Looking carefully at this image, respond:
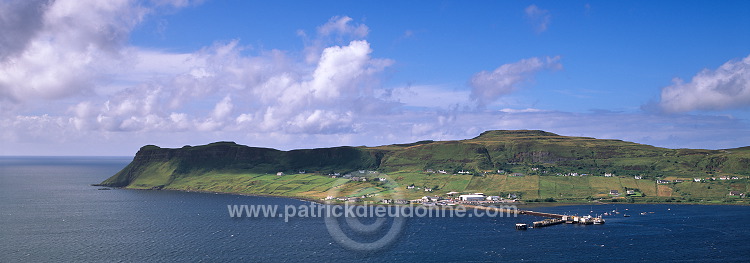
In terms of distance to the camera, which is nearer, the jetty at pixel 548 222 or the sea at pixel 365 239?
the sea at pixel 365 239

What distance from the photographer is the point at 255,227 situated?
524ft

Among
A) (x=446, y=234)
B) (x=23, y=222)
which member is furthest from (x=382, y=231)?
(x=23, y=222)

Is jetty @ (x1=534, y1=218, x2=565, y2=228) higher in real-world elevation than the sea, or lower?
higher

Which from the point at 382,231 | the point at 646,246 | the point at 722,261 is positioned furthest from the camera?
the point at 382,231

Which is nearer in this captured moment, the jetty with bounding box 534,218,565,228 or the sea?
the sea

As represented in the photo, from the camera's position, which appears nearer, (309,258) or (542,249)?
(309,258)

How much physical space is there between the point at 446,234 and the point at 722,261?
58.4 m

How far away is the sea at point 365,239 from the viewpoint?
388 feet

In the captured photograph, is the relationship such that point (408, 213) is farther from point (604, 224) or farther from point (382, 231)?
point (604, 224)

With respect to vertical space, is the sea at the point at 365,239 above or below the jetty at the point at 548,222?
below

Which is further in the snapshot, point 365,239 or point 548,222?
point 548,222

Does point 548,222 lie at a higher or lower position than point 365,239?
higher

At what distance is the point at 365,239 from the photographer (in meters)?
144

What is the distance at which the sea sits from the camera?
118m
